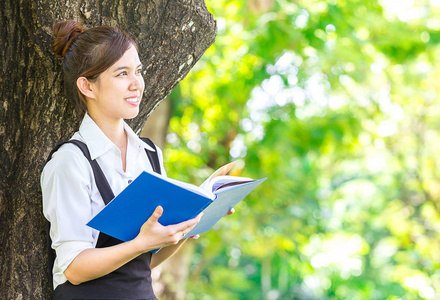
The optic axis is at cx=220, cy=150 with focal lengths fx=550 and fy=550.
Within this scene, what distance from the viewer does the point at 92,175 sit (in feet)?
5.52

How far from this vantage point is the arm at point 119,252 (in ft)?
5.12

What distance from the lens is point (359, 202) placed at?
14938 mm

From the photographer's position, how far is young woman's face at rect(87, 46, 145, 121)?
1.79 m

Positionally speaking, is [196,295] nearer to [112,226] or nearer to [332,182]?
[332,182]

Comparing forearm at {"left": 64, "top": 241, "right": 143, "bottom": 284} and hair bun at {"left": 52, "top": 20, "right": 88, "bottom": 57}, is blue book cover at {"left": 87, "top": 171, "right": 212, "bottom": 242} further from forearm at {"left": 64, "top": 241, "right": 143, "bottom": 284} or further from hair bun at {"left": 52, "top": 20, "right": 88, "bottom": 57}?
hair bun at {"left": 52, "top": 20, "right": 88, "bottom": 57}

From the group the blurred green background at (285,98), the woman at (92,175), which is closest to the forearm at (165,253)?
the woman at (92,175)

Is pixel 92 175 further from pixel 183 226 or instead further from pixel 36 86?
pixel 36 86

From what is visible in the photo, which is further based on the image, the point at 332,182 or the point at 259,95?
the point at 332,182

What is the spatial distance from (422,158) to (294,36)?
7.04 meters

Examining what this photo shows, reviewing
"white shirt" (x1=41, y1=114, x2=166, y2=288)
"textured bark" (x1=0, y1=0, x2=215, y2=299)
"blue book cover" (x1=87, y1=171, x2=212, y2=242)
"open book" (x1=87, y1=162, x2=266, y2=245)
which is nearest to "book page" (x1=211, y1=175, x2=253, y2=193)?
"open book" (x1=87, y1=162, x2=266, y2=245)

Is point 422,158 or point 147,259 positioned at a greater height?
point 147,259

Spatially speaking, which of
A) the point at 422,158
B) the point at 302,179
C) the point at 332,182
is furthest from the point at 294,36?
the point at 332,182

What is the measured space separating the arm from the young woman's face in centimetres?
44

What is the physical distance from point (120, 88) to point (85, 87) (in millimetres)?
130
